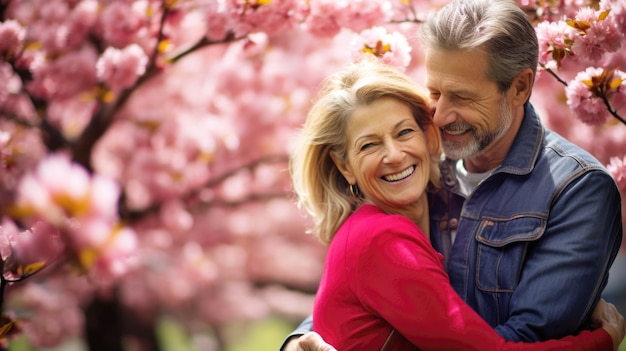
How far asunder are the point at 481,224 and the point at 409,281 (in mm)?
361

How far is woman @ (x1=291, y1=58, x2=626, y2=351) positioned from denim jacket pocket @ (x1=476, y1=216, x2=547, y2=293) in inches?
6.1

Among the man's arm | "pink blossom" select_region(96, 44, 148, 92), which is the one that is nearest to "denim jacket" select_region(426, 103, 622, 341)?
the man's arm

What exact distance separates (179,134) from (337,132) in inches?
147

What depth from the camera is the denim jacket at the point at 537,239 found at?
2268 mm

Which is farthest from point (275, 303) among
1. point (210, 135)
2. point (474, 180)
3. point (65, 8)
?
point (474, 180)

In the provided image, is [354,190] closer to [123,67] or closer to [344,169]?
[344,169]

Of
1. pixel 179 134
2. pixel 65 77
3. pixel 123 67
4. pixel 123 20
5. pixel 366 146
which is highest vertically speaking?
pixel 366 146

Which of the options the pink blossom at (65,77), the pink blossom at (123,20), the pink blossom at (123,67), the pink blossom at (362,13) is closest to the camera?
the pink blossom at (362,13)

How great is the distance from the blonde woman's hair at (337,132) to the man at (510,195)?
9 centimetres

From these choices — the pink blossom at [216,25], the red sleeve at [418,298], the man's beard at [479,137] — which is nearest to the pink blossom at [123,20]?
the pink blossom at [216,25]

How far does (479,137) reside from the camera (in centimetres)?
254

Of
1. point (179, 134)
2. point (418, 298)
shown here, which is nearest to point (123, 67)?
point (179, 134)

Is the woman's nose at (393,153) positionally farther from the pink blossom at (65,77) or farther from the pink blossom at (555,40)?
the pink blossom at (65,77)

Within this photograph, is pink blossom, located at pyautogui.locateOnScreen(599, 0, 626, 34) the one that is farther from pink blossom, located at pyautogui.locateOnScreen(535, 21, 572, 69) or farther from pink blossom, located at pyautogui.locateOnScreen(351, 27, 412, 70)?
pink blossom, located at pyautogui.locateOnScreen(351, 27, 412, 70)
